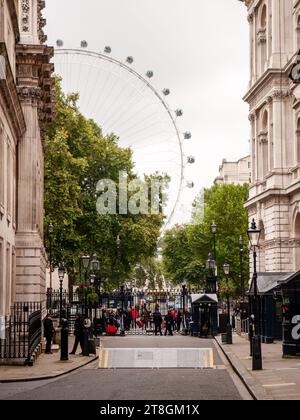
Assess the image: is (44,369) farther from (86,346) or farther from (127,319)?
(127,319)

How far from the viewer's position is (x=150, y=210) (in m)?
82.8

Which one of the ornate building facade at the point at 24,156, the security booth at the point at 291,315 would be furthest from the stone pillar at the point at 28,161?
the security booth at the point at 291,315

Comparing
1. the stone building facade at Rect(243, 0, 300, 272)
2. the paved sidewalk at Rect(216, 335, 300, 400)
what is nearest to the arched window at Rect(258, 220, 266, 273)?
the stone building facade at Rect(243, 0, 300, 272)

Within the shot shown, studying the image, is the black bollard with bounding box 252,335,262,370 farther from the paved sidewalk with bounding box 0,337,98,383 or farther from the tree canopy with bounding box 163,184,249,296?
the tree canopy with bounding box 163,184,249,296

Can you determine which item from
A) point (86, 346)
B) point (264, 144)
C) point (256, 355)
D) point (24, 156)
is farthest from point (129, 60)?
point (256, 355)

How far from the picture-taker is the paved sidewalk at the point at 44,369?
2583cm

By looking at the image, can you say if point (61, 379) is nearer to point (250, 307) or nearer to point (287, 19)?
point (250, 307)

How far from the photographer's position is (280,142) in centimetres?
6362

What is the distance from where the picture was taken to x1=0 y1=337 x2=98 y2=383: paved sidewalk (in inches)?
1017

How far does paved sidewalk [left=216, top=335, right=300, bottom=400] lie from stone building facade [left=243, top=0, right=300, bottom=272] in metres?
24.0

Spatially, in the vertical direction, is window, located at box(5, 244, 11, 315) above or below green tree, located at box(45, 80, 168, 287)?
below

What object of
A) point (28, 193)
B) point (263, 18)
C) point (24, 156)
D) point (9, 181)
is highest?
point (263, 18)

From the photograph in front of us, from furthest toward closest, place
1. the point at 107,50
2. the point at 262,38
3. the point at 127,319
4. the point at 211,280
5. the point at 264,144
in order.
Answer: the point at 262,38, the point at 264,144, the point at 107,50, the point at 127,319, the point at 211,280

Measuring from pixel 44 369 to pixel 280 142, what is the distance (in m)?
37.9
